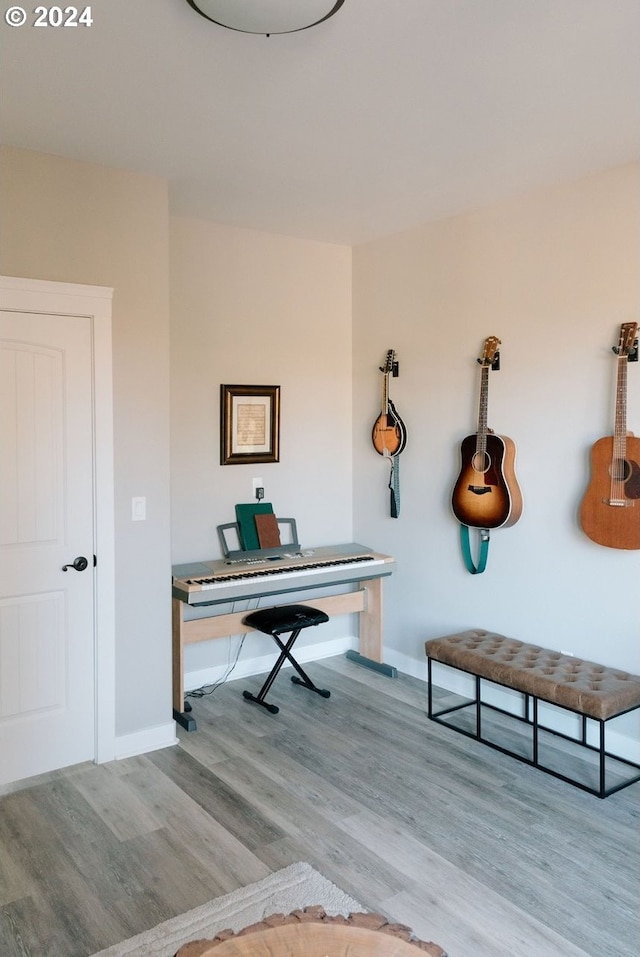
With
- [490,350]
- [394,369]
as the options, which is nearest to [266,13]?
[490,350]

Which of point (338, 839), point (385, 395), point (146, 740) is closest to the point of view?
point (338, 839)

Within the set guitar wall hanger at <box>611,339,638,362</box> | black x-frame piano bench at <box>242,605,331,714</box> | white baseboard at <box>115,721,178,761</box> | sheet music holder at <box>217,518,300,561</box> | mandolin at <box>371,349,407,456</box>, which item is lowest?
white baseboard at <box>115,721,178,761</box>

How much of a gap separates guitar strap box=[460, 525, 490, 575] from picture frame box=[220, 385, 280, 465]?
127 cm

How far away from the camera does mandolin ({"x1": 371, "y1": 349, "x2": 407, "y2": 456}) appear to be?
449cm

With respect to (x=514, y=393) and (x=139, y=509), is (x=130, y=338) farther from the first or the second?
(x=514, y=393)

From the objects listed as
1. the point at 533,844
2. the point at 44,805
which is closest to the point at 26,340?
the point at 44,805

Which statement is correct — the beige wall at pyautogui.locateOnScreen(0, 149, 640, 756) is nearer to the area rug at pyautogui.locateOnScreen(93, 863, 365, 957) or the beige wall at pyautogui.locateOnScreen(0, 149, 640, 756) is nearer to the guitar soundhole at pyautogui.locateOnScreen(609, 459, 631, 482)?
the guitar soundhole at pyautogui.locateOnScreen(609, 459, 631, 482)

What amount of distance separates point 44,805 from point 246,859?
94 cm

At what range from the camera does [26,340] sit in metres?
3.09

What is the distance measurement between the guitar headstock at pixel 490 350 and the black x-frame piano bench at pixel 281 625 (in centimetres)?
165

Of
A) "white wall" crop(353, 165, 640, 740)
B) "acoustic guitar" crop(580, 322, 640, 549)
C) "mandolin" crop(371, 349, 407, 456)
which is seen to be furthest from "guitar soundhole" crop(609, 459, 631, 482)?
"mandolin" crop(371, 349, 407, 456)

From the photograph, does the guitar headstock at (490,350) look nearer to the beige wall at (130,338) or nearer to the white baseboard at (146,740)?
the beige wall at (130,338)

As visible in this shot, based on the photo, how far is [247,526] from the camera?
437 centimetres

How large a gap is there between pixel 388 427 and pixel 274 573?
1.22m
